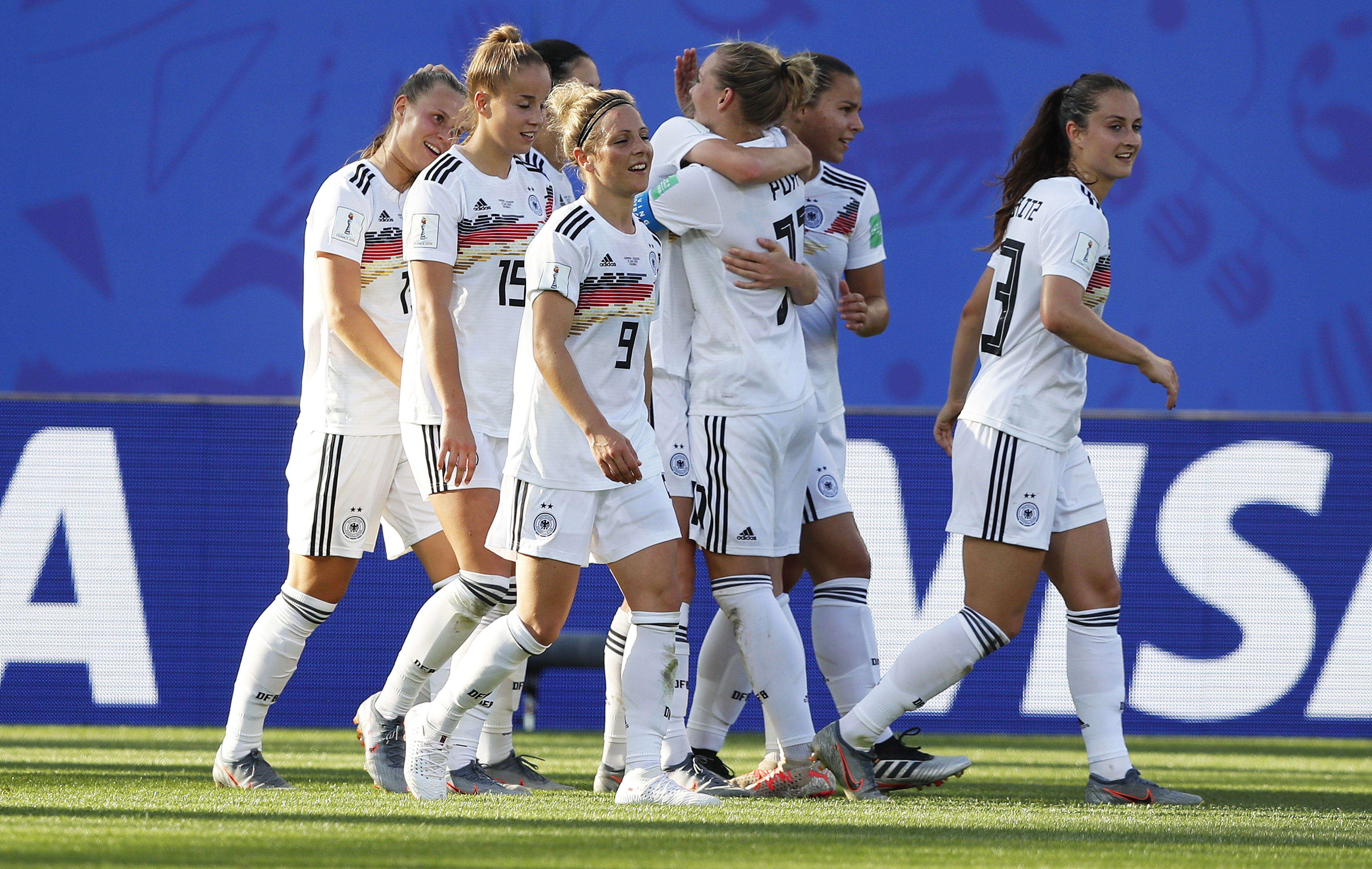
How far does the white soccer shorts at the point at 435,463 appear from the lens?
457 cm

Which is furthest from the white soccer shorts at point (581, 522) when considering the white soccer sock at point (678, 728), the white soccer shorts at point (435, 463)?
the white soccer sock at point (678, 728)

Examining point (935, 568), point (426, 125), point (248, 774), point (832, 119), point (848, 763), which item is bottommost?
point (248, 774)

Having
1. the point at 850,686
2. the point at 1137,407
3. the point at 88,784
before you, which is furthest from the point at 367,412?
the point at 1137,407

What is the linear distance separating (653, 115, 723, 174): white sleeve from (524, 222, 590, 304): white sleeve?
2.34ft

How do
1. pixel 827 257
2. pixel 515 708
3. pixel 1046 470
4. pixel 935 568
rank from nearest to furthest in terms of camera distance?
pixel 1046 470 < pixel 515 708 < pixel 827 257 < pixel 935 568

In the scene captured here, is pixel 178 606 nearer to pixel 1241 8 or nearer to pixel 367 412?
pixel 367 412

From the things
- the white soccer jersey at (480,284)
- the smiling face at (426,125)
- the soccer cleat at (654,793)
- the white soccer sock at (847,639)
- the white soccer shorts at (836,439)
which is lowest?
the soccer cleat at (654,793)

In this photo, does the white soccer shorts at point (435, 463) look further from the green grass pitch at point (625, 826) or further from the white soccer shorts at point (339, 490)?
the green grass pitch at point (625, 826)

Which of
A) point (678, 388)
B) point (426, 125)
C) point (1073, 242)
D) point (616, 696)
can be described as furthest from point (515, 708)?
point (1073, 242)

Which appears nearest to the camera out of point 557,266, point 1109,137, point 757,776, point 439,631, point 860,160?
point 557,266

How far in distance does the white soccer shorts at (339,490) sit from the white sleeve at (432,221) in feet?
2.17

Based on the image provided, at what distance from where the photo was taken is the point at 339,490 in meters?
4.91

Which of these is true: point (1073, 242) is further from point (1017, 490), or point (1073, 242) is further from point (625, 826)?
point (625, 826)

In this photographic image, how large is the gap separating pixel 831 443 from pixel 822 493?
0.26m
